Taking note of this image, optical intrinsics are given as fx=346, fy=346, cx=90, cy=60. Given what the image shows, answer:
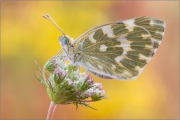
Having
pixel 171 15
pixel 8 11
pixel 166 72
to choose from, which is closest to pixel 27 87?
pixel 8 11

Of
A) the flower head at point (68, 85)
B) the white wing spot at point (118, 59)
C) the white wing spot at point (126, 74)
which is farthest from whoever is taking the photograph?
the white wing spot at point (118, 59)

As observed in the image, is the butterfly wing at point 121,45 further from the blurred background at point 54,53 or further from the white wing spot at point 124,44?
the blurred background at point 54,53

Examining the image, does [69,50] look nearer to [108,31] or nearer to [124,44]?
[108,31]

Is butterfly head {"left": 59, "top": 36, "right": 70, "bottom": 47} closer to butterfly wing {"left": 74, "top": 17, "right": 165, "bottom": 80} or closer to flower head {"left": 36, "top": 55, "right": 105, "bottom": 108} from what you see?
butterfly wing {"left": 74, "top": 17, "right": 165, "bottom": 80}

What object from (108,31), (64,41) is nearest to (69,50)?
(64,41)

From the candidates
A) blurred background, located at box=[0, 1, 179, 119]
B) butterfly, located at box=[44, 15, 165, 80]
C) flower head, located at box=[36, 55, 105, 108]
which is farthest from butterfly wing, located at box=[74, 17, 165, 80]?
blurred background, located at box=[0, 1, 179, 119]

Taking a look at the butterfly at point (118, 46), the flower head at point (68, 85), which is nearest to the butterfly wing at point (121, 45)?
the butterfly at point (118, 46)

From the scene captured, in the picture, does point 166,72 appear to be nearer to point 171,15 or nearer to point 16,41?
point 171,15
